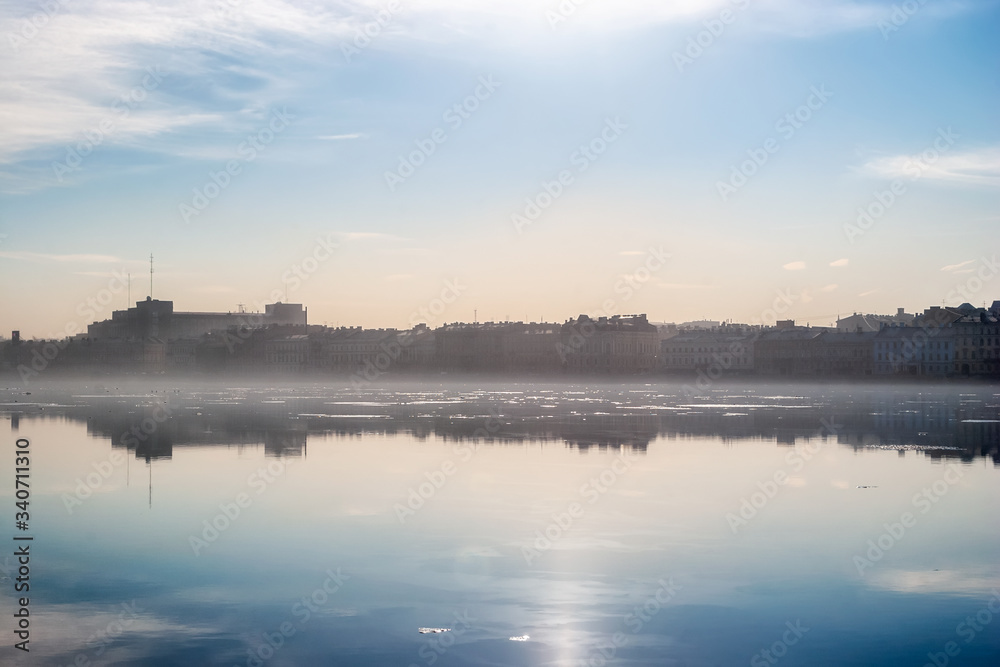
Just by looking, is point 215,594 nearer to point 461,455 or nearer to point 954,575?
point 954,575

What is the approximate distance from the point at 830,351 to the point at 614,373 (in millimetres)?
25390

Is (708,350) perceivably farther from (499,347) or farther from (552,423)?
(552,423)

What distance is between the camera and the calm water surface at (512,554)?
38.1 feet

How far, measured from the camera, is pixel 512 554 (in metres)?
16.1

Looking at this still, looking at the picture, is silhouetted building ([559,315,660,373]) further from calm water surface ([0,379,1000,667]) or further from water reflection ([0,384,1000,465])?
calm water surface ([0,379,1000,667])

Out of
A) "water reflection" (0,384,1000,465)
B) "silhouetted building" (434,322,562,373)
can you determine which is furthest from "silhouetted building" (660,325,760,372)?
"water reflection" (0,384,1000,465)

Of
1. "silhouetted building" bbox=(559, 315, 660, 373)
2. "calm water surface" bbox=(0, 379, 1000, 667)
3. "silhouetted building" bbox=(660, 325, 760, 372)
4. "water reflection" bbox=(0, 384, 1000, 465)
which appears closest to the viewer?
"calm water surface" bbox=(0, 379, 1000, 667)

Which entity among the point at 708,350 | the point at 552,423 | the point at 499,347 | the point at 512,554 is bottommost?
the point at 512,554

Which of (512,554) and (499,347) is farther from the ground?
(499,347)

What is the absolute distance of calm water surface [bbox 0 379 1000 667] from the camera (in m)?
11.6

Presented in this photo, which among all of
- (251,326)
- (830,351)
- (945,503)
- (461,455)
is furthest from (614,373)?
(945,503)

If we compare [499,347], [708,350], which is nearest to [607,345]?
[708,350]

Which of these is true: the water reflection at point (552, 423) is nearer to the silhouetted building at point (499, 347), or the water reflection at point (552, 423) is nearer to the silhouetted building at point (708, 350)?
the silhouetted building at point (708, 350)

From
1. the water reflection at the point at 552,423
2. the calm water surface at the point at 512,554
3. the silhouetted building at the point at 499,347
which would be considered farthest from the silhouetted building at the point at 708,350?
the calm water surface at the point at 512,554
